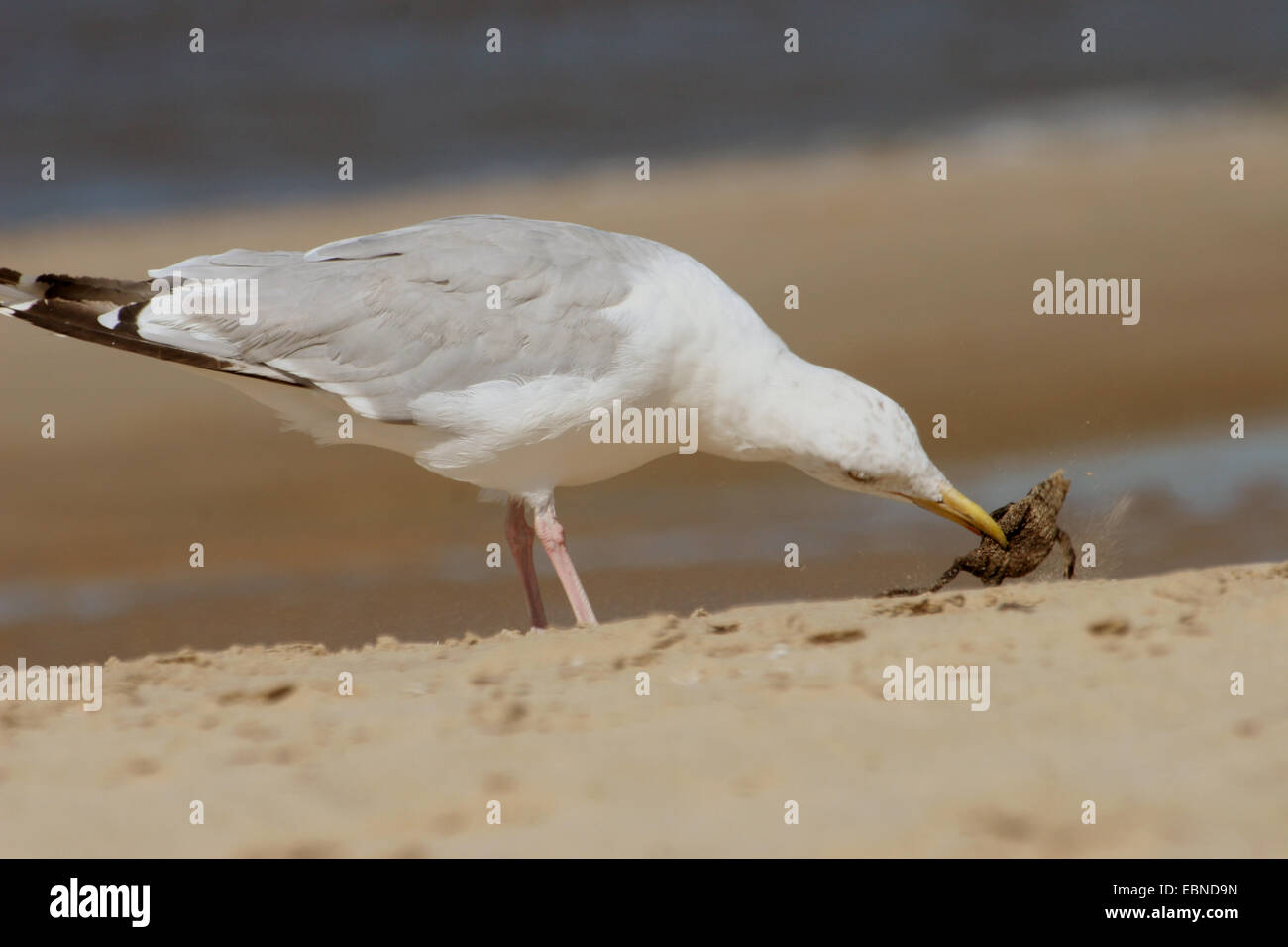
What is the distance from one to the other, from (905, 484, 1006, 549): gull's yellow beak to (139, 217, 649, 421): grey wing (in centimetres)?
156

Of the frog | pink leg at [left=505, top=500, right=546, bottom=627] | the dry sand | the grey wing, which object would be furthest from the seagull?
the dry sand

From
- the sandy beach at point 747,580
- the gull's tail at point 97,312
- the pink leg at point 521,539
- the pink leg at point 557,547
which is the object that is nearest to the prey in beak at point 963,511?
the sandy beach at point 747,580

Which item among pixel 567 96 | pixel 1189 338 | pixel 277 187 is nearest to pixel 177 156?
pixel 277 187

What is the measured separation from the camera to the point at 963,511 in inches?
271

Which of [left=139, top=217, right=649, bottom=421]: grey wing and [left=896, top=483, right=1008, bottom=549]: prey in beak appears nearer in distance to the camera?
[left=139, top=217, right=649, bottom=421]: grey wing

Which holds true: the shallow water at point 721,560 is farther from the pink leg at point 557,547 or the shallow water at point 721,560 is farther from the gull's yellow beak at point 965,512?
the pink leg at point 557,547

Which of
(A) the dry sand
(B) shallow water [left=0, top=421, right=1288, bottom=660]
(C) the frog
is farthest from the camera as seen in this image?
(B) shallow water [left=0, top=421, right=1288, bottom=660]

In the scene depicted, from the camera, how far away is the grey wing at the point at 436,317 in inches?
257

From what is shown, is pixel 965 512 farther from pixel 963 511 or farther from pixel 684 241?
pixel 684 241

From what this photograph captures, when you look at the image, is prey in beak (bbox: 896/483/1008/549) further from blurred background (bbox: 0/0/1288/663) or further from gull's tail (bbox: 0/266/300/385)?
gull's tail (bbox: 0/266/300/385)

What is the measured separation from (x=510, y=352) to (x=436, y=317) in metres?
0.37

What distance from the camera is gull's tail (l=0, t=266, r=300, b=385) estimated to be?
6.70m

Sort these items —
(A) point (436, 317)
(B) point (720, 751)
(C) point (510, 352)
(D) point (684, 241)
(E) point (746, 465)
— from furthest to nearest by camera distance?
(D) point (684, 241) < (E) point (746, 465) < (A) point (436, 317) < (C) point (510, 352) < (B) point (720, 751)

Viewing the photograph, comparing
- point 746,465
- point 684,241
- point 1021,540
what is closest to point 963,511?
point 1021,540
